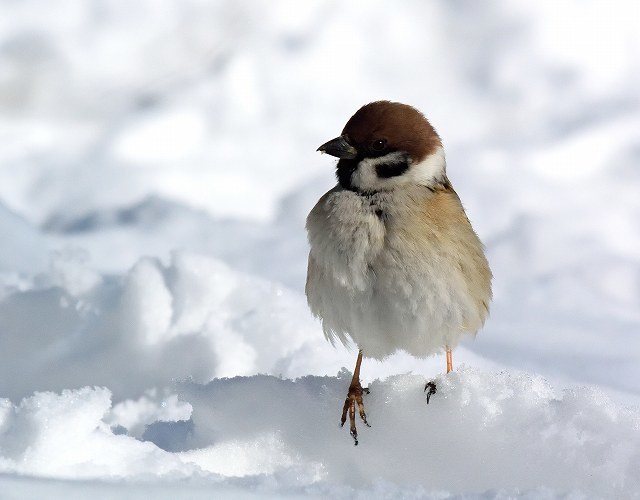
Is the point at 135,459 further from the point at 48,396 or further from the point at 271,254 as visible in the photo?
the point at 271,254

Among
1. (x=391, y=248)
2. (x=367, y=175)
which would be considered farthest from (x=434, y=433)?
(x=367, y=175)

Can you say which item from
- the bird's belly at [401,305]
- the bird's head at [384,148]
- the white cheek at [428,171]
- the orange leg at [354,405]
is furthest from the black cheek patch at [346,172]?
the orange leg at [354,405]

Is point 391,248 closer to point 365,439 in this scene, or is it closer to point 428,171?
point 428,171

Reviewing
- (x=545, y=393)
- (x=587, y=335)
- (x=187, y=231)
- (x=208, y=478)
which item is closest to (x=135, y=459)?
(x=208, y=478)

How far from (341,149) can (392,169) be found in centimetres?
14

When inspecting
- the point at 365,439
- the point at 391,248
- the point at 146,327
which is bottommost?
the point at 365,439

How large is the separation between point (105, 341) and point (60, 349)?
18 centimetres

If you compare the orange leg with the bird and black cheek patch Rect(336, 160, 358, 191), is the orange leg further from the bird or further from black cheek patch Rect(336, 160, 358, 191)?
black cheek patch Rect(336, 160, 358, 191)

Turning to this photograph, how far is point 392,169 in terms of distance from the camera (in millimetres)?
2320

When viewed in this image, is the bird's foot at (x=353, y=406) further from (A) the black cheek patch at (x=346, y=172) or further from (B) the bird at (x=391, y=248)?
(A) the black cheek patch at (x=346, y=172)

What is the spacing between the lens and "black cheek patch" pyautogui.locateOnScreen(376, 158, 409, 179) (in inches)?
91.0

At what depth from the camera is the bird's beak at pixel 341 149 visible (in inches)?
90.2

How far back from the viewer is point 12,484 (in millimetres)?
Result: 1581

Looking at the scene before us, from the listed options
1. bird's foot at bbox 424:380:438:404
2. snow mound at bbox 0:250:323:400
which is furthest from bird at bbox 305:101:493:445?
snow mound at bbox 0:250:323:400
